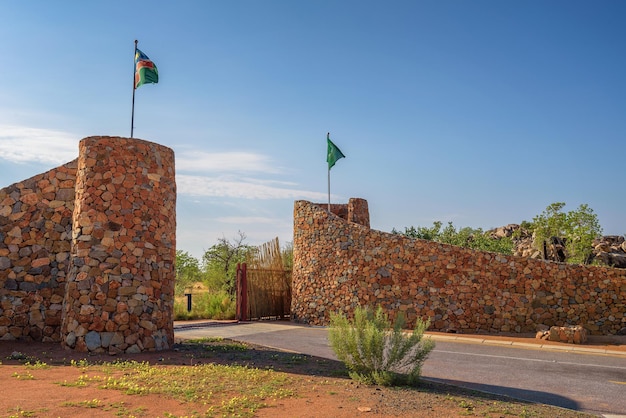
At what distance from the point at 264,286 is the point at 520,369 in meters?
13.2

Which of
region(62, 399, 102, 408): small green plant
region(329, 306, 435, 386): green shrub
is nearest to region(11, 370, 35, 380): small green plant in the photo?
region(62, 399, 102, 408): small green plant

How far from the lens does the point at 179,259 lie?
44625 mm

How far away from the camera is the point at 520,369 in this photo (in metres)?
11.4

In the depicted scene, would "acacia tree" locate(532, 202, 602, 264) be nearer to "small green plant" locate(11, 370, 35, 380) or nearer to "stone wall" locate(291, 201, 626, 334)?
"stone wall" locate(291, 201, 626, 334)

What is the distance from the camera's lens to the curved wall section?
37.8 ft

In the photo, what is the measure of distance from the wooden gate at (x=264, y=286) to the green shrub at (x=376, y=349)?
1305 cm

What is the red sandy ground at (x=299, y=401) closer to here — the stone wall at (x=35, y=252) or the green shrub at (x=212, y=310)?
the stone wall at (x=35, y=252)

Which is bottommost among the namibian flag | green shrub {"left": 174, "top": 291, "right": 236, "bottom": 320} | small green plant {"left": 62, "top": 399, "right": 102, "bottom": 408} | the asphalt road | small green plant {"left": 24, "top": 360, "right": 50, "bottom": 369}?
the asphalt road

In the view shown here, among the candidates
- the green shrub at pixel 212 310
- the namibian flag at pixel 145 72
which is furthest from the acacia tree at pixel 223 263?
the namibian flag at pixel 145 72

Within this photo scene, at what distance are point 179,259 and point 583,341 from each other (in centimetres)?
3386

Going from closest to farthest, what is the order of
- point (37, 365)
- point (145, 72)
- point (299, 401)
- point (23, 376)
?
point (299, 401) < point (23, 376) < point (37, 365) < point (145, 72)

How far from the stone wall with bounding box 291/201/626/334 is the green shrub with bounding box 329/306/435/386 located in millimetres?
9556

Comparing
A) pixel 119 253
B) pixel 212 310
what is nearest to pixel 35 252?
→ pixel 119 253

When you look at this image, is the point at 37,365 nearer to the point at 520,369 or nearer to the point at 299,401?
the point at 299,401
